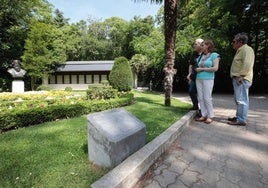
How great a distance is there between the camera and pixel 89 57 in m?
39.6

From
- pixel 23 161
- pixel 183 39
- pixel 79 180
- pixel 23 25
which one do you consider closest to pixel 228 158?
pixel 79 180

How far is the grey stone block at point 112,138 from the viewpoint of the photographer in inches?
95.4

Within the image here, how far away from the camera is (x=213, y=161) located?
2.85 m

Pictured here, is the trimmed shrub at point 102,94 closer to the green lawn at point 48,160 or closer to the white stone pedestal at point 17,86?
the green lawn at point 48,160

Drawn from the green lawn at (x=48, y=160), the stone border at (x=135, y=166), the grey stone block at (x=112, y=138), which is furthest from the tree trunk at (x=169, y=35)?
the grey stone block at (x=112, y=138)

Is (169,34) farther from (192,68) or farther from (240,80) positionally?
(240,80)

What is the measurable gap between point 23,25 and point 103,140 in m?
26.7

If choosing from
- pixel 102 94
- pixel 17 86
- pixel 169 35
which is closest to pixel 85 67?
pixel 17 86

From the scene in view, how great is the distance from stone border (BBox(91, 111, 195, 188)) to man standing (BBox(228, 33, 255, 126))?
1944 millimetres

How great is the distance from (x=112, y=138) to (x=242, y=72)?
3296 mm

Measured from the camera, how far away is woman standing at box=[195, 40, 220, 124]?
15.2 ft

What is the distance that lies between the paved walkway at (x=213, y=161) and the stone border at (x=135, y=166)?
0.28ft

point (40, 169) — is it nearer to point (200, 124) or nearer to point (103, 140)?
point (103, 140)

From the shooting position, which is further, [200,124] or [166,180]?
[200,124]
